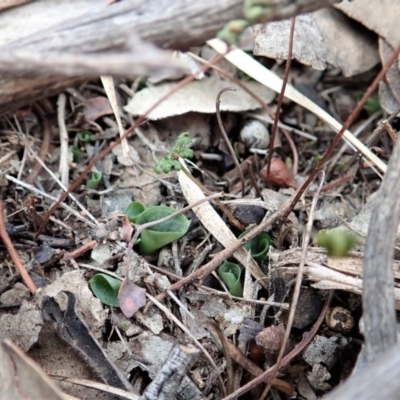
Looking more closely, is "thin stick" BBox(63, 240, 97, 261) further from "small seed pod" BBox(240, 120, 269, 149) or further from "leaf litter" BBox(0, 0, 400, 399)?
"small seed pod" BBox(240, 120, 269, 149)

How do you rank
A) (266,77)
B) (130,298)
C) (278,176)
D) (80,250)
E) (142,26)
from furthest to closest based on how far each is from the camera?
1. (266,77)
2. (278,176)
3. (80,250)
4. (130,298)
5. (142,26)

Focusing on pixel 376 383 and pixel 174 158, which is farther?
pixel 174 158

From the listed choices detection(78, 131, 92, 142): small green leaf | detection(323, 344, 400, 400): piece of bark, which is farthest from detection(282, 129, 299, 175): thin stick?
detection(323, 344, 400, 400): piece of bark

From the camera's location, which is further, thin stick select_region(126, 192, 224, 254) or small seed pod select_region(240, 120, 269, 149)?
small seed pod select_region(240, 120, 269, 149)

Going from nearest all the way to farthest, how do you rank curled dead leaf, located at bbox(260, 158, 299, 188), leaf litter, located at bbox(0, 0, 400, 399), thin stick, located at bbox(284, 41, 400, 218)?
thin stick, located at bbox(284, 41, 400, 218), leaf litter, located at bbox(0, 0, 400, 399), curled dead leaf, located at bbox(260, 158, 299, 188)

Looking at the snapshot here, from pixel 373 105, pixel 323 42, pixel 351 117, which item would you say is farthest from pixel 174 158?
pixel 373 105

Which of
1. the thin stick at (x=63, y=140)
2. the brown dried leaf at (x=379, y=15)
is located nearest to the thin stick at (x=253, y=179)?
the thin stick at (x=63, y=140)

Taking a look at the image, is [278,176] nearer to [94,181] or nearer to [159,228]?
[159,228]
